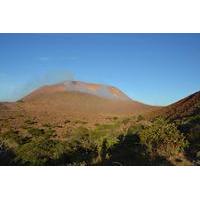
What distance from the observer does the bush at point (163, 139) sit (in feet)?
26.8

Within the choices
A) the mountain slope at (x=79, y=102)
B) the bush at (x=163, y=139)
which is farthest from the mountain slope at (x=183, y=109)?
the mountain slope at (x=79, y=102)

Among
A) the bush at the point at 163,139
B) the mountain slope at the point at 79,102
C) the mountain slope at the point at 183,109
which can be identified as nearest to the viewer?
the bush at the point at 163,139

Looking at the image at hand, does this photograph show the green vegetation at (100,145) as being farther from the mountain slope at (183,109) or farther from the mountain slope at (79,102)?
the mountain slope at (79,102)

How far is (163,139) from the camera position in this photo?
27.2 ft

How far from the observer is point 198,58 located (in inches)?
322

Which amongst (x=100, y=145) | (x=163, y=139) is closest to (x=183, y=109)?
(x=163, y=139)

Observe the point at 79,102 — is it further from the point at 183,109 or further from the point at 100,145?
the point at 183,109

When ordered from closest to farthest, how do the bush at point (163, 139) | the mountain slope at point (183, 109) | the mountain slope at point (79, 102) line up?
the bush at point (163, 139)
the mountain slope at point (183, 109)
the mountain slope at point (79, 102)

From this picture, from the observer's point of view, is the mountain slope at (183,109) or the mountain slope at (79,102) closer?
the mountain slope at (183,109)

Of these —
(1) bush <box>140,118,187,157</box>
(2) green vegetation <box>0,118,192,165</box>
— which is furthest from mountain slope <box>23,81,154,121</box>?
(1) bush <box>140,118,187,157</box>

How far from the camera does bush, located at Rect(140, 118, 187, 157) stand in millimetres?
8156

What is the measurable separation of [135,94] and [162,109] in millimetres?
594
